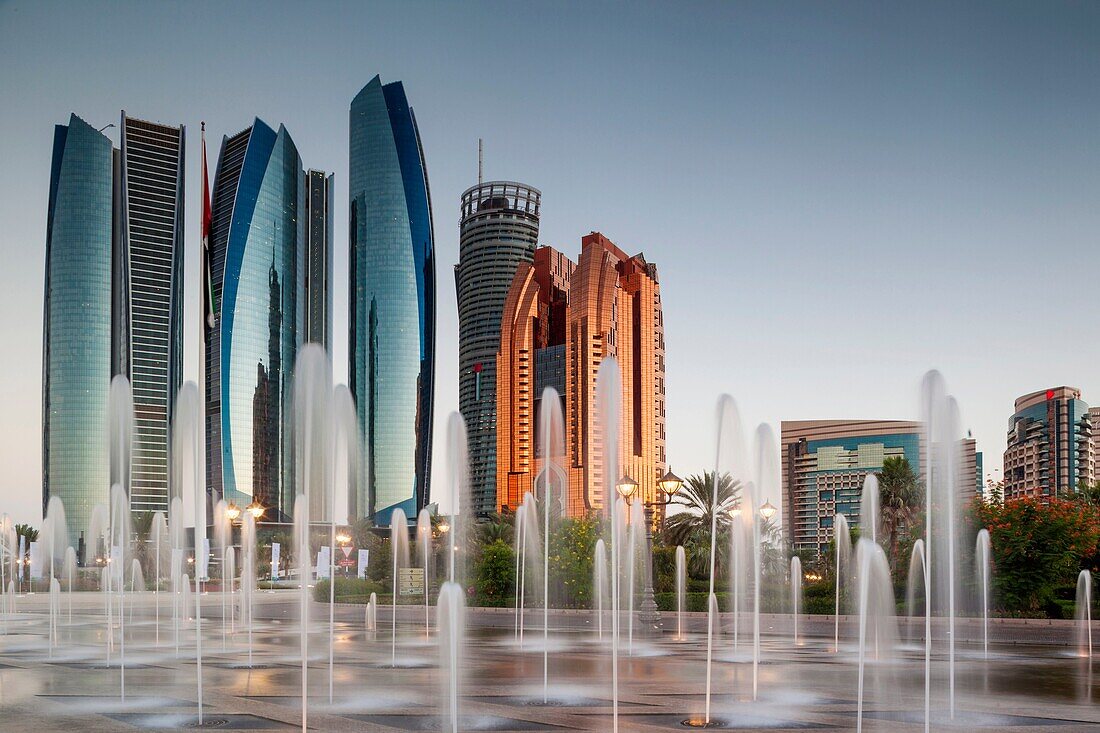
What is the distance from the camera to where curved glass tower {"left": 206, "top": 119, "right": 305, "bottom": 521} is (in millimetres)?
171250

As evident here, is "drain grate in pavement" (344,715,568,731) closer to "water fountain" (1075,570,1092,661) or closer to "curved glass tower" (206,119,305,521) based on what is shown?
"water fountain" (1075,570,1092,661)

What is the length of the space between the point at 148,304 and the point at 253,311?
18026 millimetres

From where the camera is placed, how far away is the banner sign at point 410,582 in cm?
4778

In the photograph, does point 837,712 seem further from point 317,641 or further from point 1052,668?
point 317,641

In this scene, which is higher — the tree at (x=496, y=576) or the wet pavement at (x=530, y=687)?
the wet pavement at (x=530, y=687)

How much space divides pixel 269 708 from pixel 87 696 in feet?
12.3

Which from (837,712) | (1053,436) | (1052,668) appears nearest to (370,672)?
(837,712)

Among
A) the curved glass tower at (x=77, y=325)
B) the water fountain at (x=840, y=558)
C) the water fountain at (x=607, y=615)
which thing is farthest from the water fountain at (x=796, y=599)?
the curved glass tower at (x=77, y=325)

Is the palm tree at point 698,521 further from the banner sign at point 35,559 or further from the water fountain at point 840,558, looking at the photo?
the banner sign at point 35,559

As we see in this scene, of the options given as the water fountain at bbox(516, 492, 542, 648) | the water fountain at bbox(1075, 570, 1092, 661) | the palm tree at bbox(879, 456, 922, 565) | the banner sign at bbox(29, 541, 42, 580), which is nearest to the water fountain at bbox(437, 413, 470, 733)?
the water fountain at bbox(516, 492, 542, 648)

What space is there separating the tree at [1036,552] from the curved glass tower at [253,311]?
477 feet

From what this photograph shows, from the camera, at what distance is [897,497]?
55688 millimetres

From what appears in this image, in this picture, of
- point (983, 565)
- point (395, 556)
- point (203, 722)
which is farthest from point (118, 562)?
point (983, 565)

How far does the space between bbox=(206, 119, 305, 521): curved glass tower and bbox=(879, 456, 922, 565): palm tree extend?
12905 cm
